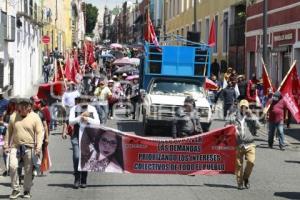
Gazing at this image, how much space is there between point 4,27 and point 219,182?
1795cm

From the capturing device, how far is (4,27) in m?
29.3

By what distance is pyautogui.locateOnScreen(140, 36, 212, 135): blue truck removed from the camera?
69.5 feet

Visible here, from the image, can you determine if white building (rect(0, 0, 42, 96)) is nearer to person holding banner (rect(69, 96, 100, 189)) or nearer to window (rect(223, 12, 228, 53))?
window (rect(223, 12, 228, 53))

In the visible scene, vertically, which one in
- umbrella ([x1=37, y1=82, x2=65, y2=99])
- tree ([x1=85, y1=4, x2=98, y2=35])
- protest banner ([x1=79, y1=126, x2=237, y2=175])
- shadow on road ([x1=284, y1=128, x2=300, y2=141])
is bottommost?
shadow on road ([x1=284, y1=128, x2=300, y2=141])

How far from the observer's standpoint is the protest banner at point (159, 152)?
13.0 metres

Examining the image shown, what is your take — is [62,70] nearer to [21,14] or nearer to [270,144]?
[21,14]

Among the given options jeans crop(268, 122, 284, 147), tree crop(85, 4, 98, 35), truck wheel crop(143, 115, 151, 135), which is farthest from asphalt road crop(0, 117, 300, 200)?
tree crop(85, 4, 98, 35)

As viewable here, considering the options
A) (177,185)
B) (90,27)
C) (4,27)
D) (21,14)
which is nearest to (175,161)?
(177,185)

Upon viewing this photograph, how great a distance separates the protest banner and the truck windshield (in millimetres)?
9002

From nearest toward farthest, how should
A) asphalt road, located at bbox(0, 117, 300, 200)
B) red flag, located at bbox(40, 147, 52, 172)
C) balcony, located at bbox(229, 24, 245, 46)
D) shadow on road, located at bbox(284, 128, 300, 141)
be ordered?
1. asphalt road, located at bbox(0, 117, 300, 200)
2. red flag, located at bbox(40, 147, 52, 172)
3. shadow on road, located at bbox(284, 128, 300, 141)
4. balcony, located at bbox(229, 24, 245, 46)

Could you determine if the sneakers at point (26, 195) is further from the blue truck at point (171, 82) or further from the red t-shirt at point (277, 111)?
the blue truck at point (171, 82)

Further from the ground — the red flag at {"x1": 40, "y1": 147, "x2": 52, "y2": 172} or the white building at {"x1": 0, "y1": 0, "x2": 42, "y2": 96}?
the white building at {"x1": 0, "y1": 0, "x2": 42, "y2": 96}

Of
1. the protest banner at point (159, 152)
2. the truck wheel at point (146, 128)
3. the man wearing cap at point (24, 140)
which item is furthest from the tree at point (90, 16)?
the man wearing cap at point (24, 140)

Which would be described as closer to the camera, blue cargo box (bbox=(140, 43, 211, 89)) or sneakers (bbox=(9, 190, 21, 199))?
sneakers (bbox=(9, 190, 21, 199))
